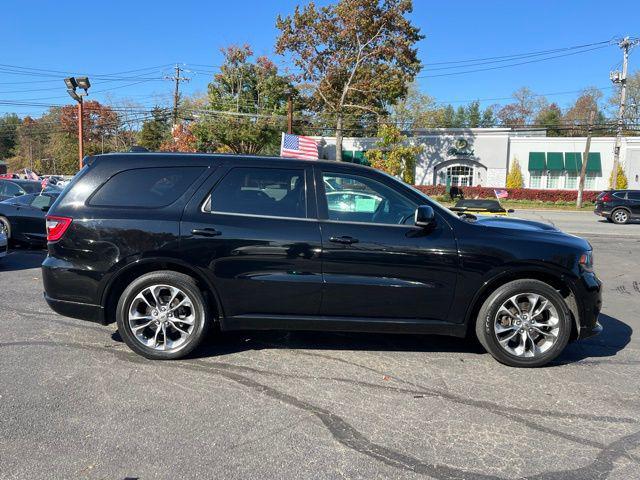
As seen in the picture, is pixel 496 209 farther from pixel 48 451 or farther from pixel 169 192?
pixel 48 451

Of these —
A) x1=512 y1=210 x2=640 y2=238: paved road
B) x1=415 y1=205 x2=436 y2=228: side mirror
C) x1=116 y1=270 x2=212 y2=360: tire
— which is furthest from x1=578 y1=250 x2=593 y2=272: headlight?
x1=512 y1=210 x2=640 y2=238: paved road

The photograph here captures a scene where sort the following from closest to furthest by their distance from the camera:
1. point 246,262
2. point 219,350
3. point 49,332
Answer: point 246,262 → point 219,350 → point 49,332

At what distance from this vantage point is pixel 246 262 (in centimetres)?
449

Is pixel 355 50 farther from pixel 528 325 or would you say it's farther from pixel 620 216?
pixel 528 325

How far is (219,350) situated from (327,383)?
4.16ft

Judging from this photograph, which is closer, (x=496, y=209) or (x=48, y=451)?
(x=48, y=451)

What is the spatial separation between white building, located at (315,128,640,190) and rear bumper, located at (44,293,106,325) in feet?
144

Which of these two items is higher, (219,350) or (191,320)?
(191,320)

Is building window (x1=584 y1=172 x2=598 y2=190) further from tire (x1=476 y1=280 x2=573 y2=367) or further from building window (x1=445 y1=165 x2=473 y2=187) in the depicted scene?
tire (x1=476 y1=280 x2=573 y2=367)

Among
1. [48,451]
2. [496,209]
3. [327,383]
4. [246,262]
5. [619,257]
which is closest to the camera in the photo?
[48,451]

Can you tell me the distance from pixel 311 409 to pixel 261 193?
1.95 m

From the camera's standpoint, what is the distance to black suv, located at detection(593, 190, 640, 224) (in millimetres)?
24422

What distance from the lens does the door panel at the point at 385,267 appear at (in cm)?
446

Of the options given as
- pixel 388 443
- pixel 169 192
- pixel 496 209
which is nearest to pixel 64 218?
pixel 169 192
